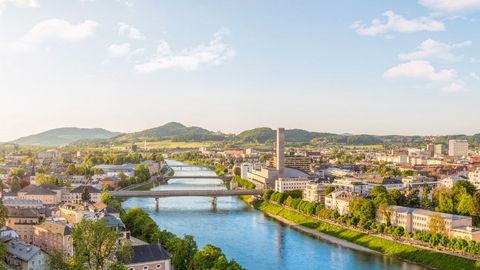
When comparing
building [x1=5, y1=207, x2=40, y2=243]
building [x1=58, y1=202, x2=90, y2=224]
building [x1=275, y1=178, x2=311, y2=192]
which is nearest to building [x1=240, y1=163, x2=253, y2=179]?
building [x1=275, y1=178, x2=311, y2=192]

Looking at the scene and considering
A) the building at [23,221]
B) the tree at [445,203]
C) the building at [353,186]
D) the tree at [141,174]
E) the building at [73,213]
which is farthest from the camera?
the tree at [141,174]

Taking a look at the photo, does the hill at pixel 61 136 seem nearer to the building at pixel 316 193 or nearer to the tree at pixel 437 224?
the building at pixel 316 193

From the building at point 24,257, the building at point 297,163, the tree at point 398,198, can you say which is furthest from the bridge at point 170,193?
the building at point 297,163

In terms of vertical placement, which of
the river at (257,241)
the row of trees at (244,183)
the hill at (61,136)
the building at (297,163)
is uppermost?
the hill at (61,136)

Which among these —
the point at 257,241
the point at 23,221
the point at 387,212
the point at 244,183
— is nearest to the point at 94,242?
the point at 23,221

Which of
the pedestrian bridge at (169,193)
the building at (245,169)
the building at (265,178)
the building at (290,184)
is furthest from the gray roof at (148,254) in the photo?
the building at (245,169)

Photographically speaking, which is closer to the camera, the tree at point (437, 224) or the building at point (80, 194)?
the tree at point (437, 224)

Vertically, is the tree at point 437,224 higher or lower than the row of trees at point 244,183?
higher

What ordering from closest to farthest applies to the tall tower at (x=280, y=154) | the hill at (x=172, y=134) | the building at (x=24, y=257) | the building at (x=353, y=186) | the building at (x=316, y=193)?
the building at (x=24, y=257) < the building at (x=316, y=193) < the building at (x=353, y=186) < the tall tower at (x=280, y=154) < the hill at (x=172, y=134)
